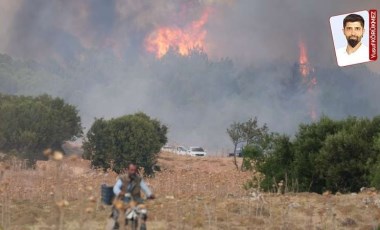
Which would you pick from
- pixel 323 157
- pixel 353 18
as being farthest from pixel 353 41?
pixel 323 157

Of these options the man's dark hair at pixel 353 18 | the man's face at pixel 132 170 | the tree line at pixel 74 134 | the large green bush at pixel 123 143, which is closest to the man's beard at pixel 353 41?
the man's dark hair at pixel 353 18

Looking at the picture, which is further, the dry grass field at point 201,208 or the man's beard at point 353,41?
the dry grass field at point 201,208

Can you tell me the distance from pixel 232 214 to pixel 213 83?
161 meters

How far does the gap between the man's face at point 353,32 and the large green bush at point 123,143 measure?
46.5m

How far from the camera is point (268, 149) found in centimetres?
3309

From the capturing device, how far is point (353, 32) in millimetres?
11867

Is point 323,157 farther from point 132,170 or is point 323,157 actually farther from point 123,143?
point 123,143

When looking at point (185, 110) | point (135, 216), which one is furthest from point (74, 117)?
point (185, 110)

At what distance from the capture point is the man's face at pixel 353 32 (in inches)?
460

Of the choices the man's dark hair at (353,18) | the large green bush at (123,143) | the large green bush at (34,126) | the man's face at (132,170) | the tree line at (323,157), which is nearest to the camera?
the man's dark hair at (353,18)

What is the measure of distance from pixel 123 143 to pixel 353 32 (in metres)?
50.2

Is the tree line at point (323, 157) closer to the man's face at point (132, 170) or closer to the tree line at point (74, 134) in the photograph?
the man's face at point (132, 170)

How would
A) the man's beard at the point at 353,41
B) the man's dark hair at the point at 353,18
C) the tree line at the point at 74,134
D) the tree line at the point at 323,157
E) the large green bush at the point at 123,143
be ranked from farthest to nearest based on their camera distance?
the tree line at the point at 74,134
the large green bush at the point at 123,143
the tree line at the point at 323,157
the man's dark hair at the point at 353,18
the man's beard at the point at 353,41

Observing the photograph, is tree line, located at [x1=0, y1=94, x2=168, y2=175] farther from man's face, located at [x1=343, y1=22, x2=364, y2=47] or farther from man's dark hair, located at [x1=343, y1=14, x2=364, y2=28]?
man's face, located at [x1=343, y1=22, x2=364, y2=47]
